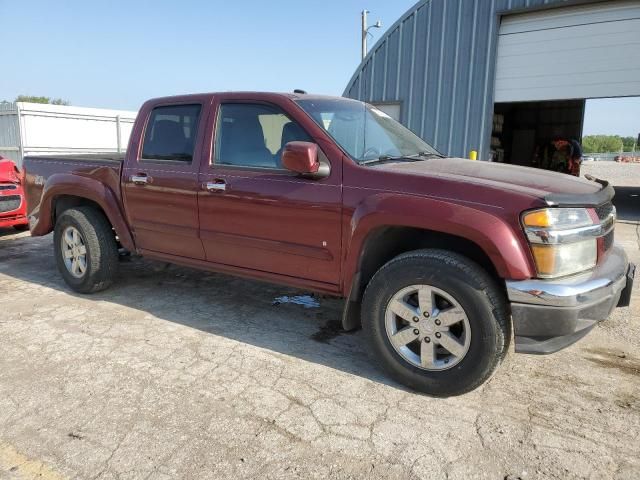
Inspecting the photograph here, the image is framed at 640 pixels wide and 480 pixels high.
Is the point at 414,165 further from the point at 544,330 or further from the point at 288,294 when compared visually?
the point at 288,294

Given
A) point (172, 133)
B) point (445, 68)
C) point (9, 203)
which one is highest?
point (445, 68)

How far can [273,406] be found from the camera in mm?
2758

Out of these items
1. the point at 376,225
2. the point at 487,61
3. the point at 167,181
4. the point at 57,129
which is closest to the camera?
the point at 376,225

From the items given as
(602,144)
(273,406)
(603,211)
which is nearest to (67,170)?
(273,406)

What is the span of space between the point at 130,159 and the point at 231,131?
3.77 ft

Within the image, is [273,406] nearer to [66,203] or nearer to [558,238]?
[558,238]

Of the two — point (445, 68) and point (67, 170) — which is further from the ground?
point (445, 68)

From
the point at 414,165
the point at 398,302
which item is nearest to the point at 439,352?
the point at 398,302

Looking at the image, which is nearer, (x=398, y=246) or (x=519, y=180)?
(x=519, y=180)

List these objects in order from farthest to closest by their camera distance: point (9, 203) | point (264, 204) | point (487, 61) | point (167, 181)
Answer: point (487, 61)
point (9, 203)
point (167, 181)
point (264, 204)

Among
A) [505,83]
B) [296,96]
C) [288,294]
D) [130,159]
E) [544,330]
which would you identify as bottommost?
[288,294]

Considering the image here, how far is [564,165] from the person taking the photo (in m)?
13.7

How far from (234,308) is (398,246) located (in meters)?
1.84

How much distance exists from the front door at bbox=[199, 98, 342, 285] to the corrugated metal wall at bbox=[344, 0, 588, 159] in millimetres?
8493
